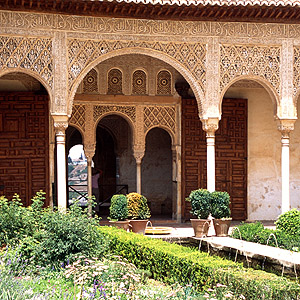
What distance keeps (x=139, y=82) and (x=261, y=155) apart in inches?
A: 155

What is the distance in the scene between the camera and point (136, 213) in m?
12.7

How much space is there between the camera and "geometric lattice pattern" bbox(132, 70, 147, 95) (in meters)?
16.2

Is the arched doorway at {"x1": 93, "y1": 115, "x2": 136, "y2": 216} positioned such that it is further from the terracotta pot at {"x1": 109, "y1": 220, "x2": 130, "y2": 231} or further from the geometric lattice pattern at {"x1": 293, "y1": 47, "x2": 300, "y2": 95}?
A: the geometric lattice pattern at {"x1": 293, "y1": 47, "x2": 300, "y2": 95}

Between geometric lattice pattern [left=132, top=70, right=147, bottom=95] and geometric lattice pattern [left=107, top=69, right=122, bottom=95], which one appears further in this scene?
geometric lattice pattern [left=132, top=70, right=147, bottom=95]

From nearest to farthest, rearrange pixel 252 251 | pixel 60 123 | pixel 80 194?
pixel 252 251 → pixel 60 123 → pixel 80 194

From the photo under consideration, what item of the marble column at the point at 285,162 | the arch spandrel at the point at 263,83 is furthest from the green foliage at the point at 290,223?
the arch spandrel at the point at 263,83

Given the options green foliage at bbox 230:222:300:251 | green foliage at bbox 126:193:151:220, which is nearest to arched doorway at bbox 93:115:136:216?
green foliage at bbox 126:193:151:220

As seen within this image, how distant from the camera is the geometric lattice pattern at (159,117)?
639 inches

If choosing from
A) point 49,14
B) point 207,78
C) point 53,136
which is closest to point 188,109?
point 207,78

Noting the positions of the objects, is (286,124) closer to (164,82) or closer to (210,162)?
(210,162)

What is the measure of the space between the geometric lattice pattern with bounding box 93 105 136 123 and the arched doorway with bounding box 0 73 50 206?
1.32 m

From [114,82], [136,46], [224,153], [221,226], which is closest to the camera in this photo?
[221,226]

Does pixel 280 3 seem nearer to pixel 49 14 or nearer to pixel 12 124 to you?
pixel 49 14

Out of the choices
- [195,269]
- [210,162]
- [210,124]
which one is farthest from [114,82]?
[195,269]
